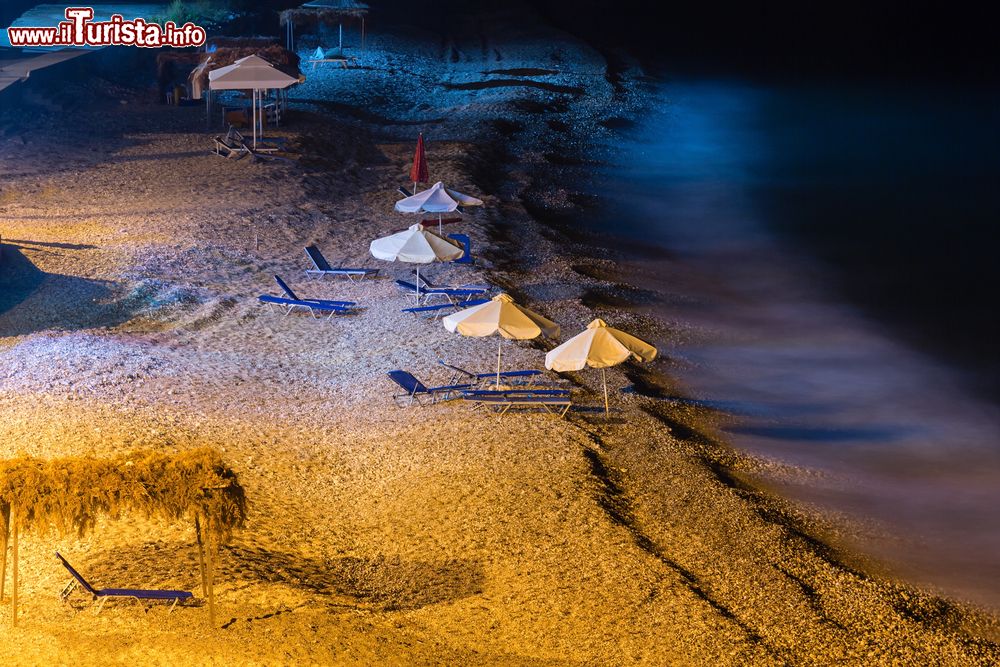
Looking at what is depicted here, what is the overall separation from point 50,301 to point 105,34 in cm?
1878

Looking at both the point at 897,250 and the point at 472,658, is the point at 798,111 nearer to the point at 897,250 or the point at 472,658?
the point at 897,250

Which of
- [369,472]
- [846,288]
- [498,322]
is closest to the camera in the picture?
[369,472]

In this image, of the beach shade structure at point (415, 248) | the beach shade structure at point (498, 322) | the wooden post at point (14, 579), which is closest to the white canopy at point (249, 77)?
the beach shade structure at point (415, 248)

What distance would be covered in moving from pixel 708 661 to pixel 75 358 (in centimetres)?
963

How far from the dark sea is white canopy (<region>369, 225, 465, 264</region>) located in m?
4.21

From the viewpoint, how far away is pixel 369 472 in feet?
40.7

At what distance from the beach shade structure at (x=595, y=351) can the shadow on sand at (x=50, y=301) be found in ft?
24.0

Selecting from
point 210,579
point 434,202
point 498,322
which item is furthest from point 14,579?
point 434,202

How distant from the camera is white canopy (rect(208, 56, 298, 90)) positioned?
84.1 feet

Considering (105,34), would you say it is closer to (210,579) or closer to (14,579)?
(14,579)

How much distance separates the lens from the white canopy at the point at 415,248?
1736cm

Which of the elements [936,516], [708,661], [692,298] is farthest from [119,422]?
[692,298]

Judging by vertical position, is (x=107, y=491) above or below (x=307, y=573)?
above

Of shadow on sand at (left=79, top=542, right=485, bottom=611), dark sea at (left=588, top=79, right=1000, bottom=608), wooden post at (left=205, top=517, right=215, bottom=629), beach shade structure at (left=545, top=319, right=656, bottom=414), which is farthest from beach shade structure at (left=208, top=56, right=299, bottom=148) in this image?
wooden post at (left=205, top=517, right=215, bottom=629)
